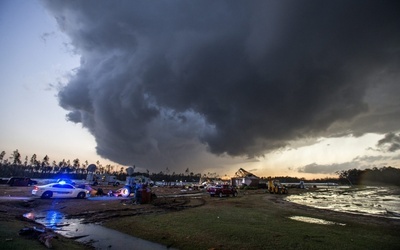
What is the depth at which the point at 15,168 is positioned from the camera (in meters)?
184

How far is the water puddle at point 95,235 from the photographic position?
497 inches

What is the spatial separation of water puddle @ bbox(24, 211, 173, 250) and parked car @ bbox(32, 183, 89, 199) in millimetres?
12212

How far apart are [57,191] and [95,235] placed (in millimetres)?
20513

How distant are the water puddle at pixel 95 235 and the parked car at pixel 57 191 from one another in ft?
40.1

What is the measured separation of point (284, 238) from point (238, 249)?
327 centimetres

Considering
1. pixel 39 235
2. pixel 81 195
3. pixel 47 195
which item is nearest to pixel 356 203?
pixel 81 195

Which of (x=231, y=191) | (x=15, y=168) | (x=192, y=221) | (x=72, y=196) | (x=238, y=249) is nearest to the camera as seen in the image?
(x=238, y=249)

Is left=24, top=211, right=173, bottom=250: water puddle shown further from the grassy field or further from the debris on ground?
the debris on ground

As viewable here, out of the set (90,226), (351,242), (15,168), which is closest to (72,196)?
(90,226)

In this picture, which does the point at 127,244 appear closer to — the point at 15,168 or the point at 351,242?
the point at 351,242

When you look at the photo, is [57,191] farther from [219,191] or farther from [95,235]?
[219,191]

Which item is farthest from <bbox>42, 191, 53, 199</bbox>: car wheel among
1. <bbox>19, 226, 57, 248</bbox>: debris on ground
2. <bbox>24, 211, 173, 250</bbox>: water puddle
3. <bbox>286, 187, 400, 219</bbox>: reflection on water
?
<bbox>286, 187, 400, 219</bbox>: reflection on water

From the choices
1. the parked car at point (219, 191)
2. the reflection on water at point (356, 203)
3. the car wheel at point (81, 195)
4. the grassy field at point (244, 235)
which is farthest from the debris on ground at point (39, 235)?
the parked car at point (219, 191)

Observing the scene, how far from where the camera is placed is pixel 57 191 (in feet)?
102
